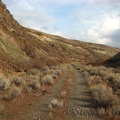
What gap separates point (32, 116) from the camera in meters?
11.7

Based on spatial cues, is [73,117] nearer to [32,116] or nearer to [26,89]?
[32,116]

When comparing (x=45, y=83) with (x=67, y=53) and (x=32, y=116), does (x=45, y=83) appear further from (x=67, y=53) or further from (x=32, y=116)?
(x=67, y=53)

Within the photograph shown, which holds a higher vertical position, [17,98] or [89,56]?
[89,56]

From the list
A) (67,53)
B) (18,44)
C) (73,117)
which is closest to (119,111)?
(73,117)

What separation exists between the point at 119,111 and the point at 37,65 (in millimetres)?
32396

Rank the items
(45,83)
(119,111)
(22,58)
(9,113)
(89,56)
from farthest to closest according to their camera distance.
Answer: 1. (89,56)
2. (22,58)
3. (45,83)
4. (9,113)
5. (119,111)

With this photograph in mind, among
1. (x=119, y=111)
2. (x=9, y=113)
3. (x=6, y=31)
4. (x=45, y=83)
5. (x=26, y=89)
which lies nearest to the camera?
(x=119, y=111)

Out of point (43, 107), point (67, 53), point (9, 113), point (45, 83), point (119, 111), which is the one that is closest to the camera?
point (119, 111)

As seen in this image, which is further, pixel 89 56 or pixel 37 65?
pixel 89 56

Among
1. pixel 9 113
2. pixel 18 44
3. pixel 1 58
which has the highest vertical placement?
pixel 18 44

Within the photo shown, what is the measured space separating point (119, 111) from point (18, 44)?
36.0m

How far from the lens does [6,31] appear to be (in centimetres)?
Answer: 4494

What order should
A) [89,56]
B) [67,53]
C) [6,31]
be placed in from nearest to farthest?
[6,31] → [67,53] → [89,56]

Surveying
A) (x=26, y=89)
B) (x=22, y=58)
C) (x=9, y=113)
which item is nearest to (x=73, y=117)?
(x=9, y=113)
